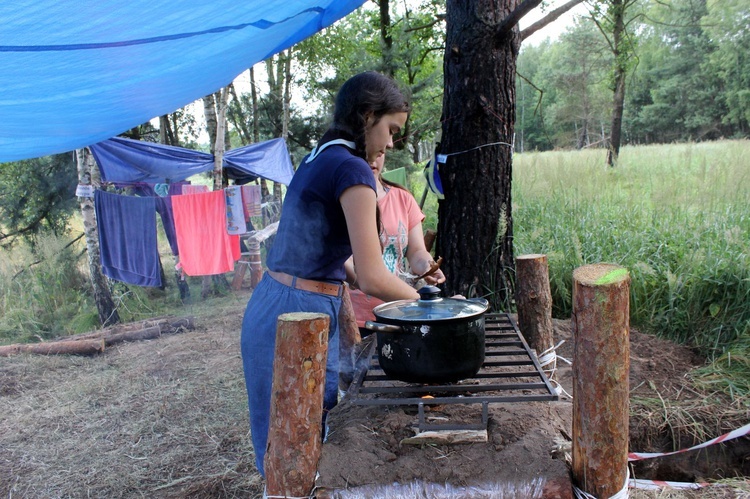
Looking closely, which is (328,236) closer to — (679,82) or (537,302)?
(537,302)

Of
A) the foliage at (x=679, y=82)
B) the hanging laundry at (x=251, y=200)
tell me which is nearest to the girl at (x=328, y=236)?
the hanging laundry at (x=251, y=200)

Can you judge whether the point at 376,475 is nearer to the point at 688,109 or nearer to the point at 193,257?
the point at 193,257

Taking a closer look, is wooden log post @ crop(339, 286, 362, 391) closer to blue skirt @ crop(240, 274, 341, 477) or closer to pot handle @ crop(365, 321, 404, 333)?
blue skirt @ crop(240, 274, 341, 477)

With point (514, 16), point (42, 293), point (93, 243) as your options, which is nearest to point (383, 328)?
point (514, 16)

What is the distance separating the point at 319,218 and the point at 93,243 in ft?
20.9

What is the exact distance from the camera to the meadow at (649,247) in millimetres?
3348

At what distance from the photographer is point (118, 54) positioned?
2.77 m

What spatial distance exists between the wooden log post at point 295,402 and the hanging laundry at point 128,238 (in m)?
6.35

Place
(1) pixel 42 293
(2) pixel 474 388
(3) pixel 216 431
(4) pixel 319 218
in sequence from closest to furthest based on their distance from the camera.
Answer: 1. (2) pixel 474 388
2. (4) pixel 319 218
3. (3) pixel 216 431
4. (1) pixel 42 293

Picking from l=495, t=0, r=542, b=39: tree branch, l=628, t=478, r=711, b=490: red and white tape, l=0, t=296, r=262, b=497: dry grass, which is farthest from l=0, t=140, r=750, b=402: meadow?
l=0, t=296, r=262, b=497: dry grass

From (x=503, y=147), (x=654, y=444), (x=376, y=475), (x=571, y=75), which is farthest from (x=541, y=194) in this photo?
(x=571, y=75)

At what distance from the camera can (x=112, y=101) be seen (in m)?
3.39

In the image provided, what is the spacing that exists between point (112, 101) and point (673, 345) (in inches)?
170

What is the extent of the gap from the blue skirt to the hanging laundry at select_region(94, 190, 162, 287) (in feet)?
19.2
